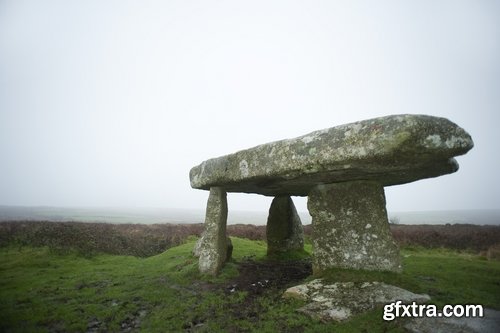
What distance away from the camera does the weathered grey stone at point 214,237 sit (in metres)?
8.95

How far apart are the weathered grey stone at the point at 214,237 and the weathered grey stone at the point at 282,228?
328 cm

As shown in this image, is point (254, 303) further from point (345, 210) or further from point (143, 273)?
point (143, 273)

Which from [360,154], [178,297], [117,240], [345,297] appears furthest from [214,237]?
[117,240]

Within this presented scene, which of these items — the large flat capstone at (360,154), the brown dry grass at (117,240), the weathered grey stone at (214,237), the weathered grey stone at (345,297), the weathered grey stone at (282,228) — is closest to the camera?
the large flat capstone at (360,154)

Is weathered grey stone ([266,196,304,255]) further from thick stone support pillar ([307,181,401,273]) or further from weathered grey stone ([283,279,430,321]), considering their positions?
weathered grey stone ([283,279,430,321])

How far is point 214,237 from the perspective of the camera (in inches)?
360

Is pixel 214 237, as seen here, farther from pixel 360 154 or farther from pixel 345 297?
pixel 360 154

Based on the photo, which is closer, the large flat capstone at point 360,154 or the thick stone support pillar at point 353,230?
the large flat capstone at point 360,154

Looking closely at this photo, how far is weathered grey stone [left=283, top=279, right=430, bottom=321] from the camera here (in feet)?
18.1

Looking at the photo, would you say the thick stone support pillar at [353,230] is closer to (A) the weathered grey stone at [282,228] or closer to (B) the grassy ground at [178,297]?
(B) the grassy ground at [178,297]

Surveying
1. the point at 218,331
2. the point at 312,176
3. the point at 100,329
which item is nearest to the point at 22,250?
the point at 100,329

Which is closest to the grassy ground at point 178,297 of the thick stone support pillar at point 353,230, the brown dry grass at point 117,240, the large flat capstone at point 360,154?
the thick stone support pillar at point 353,230

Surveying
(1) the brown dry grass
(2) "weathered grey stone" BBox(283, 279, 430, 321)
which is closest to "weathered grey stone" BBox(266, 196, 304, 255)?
(2) "weathered grey stone" BBox(283, 279, 430, 321)

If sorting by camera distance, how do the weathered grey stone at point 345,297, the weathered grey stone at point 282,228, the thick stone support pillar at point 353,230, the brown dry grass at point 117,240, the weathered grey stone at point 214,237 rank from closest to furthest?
the weathered grey stone at point 345,297, the thick stone support pillar at point 353,230, the weathered grey stone at point 214,237, the weathered grey stone at point 282,228, the brown dry grass at point 117,240
